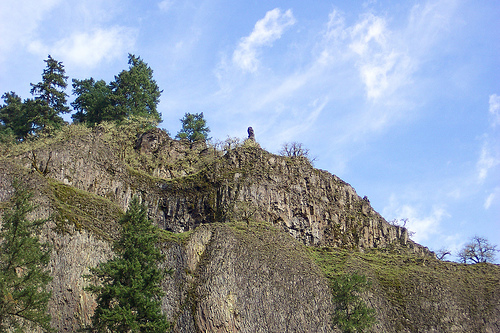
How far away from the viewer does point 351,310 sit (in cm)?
4606

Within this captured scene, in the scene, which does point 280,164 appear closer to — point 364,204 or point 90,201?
point 364,204

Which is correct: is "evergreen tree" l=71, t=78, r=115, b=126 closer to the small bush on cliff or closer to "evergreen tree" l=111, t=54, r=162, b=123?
"evergreen tree" l=111, t=54, r=162, b=123

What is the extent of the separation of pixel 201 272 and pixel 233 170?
803 inches

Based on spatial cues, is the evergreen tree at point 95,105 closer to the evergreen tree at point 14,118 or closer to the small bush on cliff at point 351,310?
the evergreen tree at point 14,118

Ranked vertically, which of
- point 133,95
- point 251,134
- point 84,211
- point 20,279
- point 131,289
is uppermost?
point 133,95

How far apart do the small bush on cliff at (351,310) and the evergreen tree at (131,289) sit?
50.0ft

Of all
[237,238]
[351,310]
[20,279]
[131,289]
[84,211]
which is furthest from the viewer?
[237,238]

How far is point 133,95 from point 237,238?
141 ft

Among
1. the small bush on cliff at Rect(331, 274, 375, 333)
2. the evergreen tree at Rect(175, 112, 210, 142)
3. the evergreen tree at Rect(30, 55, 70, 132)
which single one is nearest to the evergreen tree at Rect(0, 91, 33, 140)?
the evergreen tree at Rect(30, 55, 70, 132)

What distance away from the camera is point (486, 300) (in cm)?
6069

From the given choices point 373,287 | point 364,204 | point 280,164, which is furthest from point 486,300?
point 280,164

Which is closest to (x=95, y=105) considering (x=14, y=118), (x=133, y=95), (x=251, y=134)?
(x=133, y=95)

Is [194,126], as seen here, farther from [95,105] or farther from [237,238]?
[237,238]

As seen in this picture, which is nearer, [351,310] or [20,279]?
[20,279]
